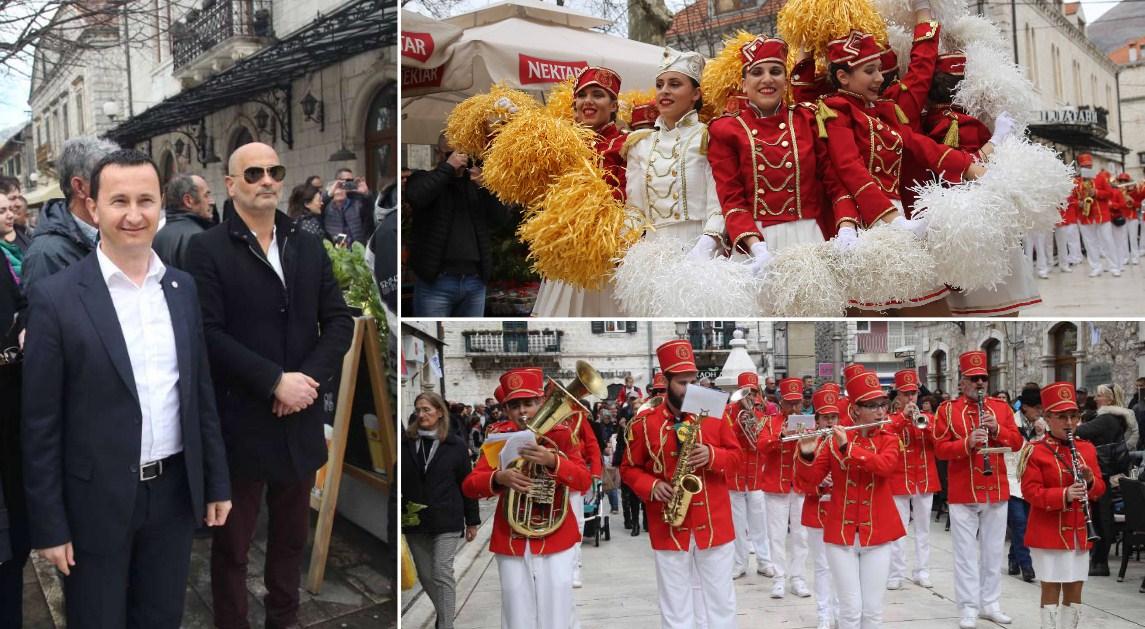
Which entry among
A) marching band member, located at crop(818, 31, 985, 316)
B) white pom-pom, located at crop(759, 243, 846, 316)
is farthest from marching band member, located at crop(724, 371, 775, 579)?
marching band member, located at crop(818, 31, 985, 316)

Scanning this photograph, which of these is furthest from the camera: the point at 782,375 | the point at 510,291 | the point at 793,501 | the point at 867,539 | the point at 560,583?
the point at 510,291

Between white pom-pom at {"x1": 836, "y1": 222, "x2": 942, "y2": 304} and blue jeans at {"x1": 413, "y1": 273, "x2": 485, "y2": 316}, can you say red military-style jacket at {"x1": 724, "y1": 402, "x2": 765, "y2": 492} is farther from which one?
blue jeans at {"x1": 413, "y1": 273, "x2": 485, "y2": 316}

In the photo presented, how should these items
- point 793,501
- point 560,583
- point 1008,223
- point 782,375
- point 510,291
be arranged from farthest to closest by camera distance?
point 510,291 → point 793,501 → point 560,583 → point 782,375 → point 1008,223

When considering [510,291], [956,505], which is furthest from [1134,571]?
[510,291]

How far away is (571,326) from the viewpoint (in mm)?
4062

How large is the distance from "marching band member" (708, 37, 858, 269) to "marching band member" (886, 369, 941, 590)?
3.69 ft

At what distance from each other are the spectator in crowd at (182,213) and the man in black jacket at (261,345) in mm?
420

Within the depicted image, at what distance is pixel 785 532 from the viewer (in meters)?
4.87

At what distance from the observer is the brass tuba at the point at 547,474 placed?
403cm

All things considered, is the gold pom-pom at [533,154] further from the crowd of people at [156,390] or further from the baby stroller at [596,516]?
the baby stroller at [596,516]

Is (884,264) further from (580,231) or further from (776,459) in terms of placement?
(776,459)

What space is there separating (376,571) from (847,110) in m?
3.11

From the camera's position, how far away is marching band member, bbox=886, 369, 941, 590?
14.7 ft

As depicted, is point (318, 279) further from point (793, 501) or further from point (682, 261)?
point (793, 501)
